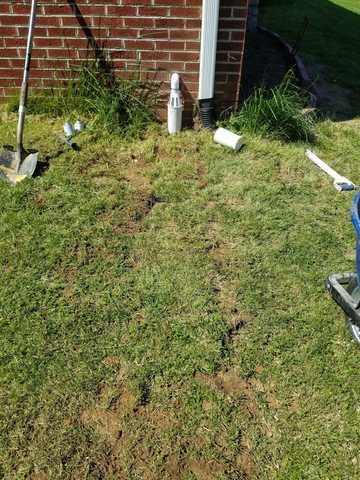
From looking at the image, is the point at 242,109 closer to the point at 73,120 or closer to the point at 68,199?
the point at 73,120

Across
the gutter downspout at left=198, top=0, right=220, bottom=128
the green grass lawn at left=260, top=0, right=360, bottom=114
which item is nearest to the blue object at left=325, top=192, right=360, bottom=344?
the gutter downspout at left=198, top=0, right=220, bottom=128

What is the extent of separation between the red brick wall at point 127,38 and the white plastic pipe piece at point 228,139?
377mm

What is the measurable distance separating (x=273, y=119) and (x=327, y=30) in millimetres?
4656

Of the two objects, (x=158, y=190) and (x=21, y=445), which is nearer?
(x=21, y=445)

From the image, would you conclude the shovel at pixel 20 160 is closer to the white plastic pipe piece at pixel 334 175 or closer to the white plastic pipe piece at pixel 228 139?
the white plastic pipe piece at pixel 228 139

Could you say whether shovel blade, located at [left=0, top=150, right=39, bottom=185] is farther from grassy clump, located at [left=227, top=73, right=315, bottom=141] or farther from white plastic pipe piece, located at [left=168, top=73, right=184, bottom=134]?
grassy clump, located at [left=227, top=73, right=315, bottom=141]

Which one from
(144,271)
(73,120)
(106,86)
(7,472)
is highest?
(106,86)

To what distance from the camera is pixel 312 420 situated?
2.08 metres

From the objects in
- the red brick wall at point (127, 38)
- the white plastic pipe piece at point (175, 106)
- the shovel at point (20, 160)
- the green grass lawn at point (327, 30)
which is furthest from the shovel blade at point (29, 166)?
the green grass lawn at point (327, 30)

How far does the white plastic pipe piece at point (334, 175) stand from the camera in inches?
138

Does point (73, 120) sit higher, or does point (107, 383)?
point (73, 120)

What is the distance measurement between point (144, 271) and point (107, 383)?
2.54 feet

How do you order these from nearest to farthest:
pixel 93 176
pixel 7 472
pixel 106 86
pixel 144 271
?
pixel 7 472
pixel 144 271
pixel 93 176
pixel 106 86

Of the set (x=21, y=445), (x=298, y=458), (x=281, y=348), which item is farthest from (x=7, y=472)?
(x=281, y=348)
